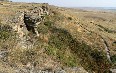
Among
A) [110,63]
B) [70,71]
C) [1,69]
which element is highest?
[1,69]

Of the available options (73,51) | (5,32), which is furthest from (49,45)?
(5,32)

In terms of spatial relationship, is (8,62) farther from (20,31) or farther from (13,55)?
(20,31)

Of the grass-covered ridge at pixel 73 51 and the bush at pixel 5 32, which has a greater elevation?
the bush at pixel 5 32

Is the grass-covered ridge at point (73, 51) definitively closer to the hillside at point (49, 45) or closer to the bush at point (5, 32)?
the hillside at point (49, 45)

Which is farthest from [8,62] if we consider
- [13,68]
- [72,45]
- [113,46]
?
[113,46]

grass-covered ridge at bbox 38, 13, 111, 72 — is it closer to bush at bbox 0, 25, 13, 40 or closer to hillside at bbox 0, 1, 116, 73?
hillside at bbox 0, 1, 116, 73

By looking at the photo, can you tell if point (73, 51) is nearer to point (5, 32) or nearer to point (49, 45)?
point (49, 45)

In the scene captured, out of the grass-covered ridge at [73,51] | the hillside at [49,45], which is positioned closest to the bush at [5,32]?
the hillside at [49,45]

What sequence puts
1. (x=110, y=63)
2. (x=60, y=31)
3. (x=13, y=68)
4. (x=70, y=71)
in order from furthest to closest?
(x=60, y=31), (x=110, y=63), (x=70, y=71), (x=13, y=68)

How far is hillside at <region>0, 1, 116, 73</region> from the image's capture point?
21500 mm

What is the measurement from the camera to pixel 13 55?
21594 mm

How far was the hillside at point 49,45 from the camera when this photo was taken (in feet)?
70.5

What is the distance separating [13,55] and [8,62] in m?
1.72

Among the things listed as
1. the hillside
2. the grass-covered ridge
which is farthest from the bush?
the grass-covered ridge
